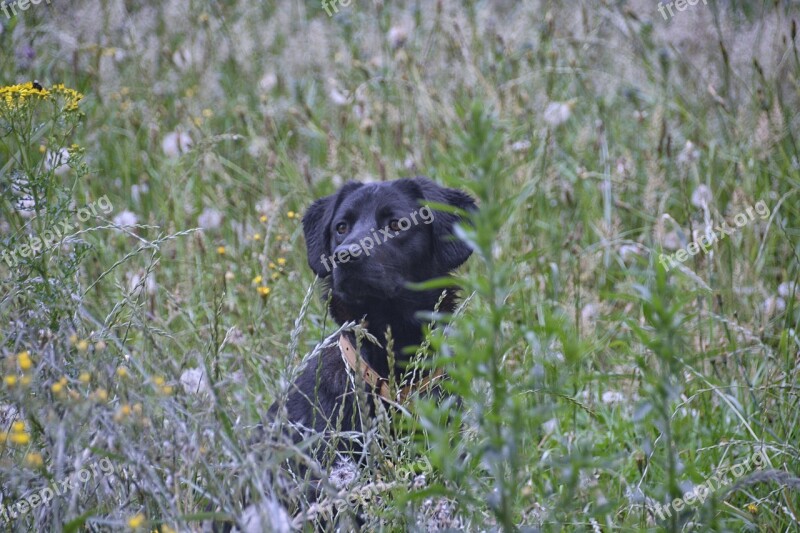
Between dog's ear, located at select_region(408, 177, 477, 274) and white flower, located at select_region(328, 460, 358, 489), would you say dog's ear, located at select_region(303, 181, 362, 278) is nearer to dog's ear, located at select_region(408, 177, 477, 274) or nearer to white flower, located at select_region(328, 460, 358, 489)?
dog's ear, located at select_region(408, 177, 477, 274)

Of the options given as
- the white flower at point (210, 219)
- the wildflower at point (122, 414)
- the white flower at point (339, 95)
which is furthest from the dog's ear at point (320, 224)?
the wildflower at point (122, 414)

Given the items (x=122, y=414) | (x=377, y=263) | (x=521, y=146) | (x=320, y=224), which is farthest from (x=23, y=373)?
(x=521, y=146)

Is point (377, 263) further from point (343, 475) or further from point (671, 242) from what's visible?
point (671, 242)

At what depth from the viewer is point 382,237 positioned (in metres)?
3.25

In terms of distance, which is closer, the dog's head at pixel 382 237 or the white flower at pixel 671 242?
the dog's head at pixel 382 237

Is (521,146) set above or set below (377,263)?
below

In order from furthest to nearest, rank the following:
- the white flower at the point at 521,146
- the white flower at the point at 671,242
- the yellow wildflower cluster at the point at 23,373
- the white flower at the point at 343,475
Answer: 1. the white flower at the point at 521,146
2. the white flower at the point at 671,242
3. the white flower at the point at 343,475
4. the yellow wildflower cluster at the point at 23,373

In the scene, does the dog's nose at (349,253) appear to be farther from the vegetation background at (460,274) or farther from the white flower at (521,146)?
the white flower at (521,146)

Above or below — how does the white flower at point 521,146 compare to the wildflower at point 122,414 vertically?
below

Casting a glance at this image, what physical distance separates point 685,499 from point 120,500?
1.41 metres

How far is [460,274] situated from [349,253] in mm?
889

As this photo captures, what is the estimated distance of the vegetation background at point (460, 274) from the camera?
5.58 feet

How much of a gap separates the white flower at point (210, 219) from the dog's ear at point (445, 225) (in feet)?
4.47

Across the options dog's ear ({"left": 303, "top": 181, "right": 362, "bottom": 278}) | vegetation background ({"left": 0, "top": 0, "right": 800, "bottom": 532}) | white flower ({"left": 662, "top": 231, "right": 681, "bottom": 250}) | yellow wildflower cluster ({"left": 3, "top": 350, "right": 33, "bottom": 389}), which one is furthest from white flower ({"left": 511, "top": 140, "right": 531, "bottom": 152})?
yellow wildflower cluster ({"left": 3, "top": 350, "right": 33, "bottom": 389})
